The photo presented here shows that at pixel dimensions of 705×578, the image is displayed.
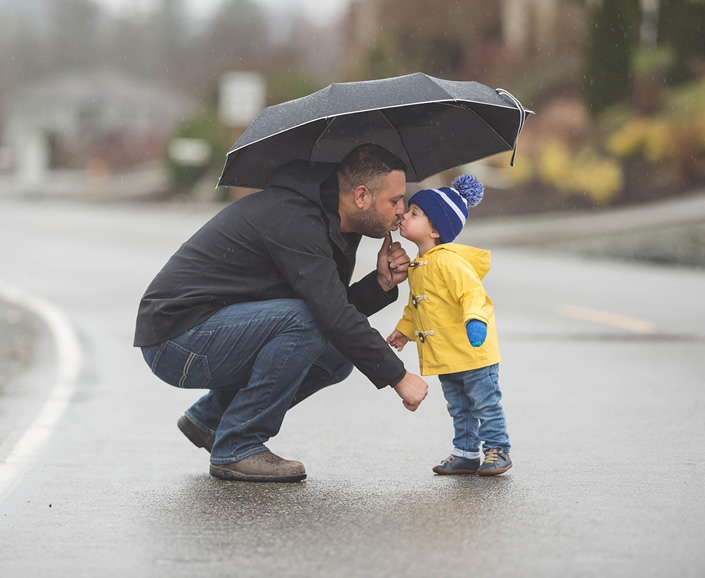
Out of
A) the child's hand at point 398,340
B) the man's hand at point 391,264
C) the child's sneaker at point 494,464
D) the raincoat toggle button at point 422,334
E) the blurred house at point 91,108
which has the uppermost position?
the man's hand at point 391,264

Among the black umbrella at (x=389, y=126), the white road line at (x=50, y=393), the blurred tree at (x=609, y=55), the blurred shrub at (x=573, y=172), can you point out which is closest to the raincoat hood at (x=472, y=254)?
the black umbrella at (x=389, y=126)

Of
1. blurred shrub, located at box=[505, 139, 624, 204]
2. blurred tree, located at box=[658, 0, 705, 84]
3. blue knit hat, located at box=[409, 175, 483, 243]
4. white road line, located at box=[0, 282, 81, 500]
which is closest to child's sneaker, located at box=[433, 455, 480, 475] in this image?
blue knit hat, located at box=[409, 175, 483, 243]

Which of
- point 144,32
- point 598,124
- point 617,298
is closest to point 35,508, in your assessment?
point 617,298

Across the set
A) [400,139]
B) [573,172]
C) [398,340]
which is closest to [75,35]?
[573,172]

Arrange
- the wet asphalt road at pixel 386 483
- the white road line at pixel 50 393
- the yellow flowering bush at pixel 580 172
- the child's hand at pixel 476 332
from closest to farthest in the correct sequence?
the wet asphalt road at pixel 386 483, the child's hand at pixel 476 332, the white road line at pixel 50 393, the yellow flowering bush at pixel 580 172

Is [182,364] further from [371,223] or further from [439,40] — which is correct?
[439,40]

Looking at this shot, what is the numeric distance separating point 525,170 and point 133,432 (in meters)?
24.4

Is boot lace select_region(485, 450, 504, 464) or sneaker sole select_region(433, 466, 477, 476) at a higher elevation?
boot lace select_region(485, 450, 504, 464)

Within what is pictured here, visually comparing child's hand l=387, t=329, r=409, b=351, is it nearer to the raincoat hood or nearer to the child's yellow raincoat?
the child's yellow raincoat

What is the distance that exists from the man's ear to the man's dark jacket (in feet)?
0.32

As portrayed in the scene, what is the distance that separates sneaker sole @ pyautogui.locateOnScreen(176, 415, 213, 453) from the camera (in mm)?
6234

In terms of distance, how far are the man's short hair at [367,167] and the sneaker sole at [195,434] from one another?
4.55 ft

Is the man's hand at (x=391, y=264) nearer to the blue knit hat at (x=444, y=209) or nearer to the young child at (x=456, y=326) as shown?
the young child at (x=456, y=326)

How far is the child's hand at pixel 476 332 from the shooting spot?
5.45m
